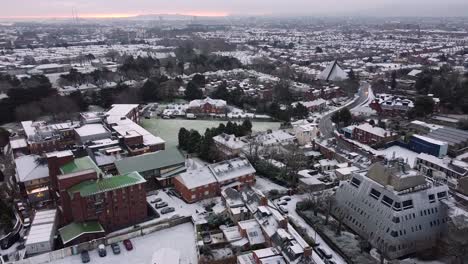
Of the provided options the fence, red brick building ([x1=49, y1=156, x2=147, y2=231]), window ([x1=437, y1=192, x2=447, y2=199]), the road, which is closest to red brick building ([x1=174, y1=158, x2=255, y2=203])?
the fence

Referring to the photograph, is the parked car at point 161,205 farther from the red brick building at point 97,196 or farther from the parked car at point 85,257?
the parked car at point 85,257

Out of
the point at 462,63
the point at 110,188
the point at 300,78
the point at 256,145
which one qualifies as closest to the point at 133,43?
the point at 300,78

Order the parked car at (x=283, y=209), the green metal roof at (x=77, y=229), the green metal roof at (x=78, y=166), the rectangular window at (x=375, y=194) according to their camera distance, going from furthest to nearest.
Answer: the parked car at (x=283, y=209) < the green metal roof at (x=78, y=166) < the rectangular window at (x=375, y=194) < the green metal roof at (x=77, y=229)

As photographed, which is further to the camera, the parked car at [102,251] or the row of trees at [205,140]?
the row of trees at [205,140]

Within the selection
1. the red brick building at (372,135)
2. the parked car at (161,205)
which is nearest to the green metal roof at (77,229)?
the parked car at (161,205)

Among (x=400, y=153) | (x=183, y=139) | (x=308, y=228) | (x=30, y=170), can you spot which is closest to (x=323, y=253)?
(x=308, y=228)

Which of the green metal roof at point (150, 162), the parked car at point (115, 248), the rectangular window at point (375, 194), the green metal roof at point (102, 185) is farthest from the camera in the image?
the green metal roof at point (150, 162)

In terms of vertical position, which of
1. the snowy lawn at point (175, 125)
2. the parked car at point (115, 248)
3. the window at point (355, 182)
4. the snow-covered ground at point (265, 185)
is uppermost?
the window at point (355, 182)

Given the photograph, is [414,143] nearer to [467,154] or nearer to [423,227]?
[467,154]
